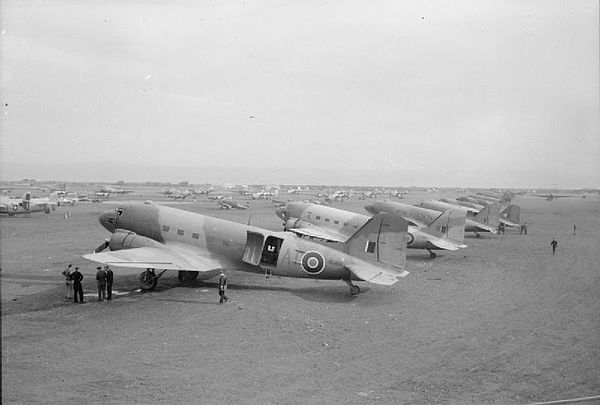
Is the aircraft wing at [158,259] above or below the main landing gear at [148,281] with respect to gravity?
above

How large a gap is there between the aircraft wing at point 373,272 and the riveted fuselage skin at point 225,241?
33 cm

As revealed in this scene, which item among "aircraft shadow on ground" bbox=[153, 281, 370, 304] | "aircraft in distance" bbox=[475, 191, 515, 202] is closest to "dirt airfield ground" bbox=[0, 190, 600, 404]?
"aircraft shadow on ground" bbox=[153, 281, 370, 304]

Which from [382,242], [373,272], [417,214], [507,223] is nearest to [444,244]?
[417,214]

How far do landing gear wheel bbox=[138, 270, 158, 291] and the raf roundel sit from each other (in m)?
6.93

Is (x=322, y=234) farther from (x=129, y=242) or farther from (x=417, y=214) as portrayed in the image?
(x=129, y=242)

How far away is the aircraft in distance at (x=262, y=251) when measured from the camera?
20.6 m

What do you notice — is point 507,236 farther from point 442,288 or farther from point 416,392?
point 416,392

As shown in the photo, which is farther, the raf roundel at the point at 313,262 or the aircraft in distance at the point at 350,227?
the aircraft in distance at the point at 350,227

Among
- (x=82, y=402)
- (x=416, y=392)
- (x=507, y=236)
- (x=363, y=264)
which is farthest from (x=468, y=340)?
(x=507, y=236)

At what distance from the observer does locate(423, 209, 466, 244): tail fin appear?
3409 centimetres

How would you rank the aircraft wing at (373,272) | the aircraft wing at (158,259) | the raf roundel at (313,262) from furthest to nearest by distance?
the raf roundel at (313,262) → the aircraft wing at (373,272) → the aircraft wing at (158,259)

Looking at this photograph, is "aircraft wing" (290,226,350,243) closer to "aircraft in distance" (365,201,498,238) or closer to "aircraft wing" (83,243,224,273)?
"aircraft in distance" (365,201,498,238)

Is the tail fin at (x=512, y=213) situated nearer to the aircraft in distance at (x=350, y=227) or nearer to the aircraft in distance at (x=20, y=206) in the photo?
the aircraft in distance at (x=350, y=227)

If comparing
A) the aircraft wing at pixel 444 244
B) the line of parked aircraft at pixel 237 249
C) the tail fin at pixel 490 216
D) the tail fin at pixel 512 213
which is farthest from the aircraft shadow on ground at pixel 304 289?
the tail fin at pixel 512 213
